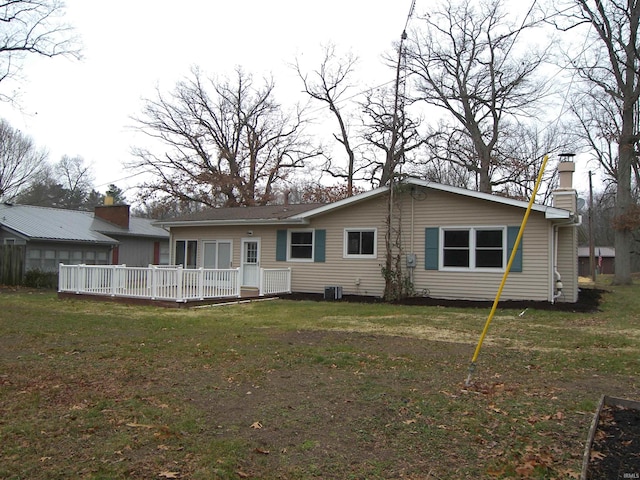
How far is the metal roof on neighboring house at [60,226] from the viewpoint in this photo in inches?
897

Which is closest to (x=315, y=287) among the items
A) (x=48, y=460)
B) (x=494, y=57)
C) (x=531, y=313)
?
(x=531, y=313)

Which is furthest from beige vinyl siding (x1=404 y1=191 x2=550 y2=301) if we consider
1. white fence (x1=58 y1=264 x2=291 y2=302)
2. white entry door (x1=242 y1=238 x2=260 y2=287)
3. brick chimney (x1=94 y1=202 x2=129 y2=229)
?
brick chimney (x1=94 y1=202 x2=129 y2=229)

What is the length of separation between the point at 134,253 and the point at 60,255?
527 cm

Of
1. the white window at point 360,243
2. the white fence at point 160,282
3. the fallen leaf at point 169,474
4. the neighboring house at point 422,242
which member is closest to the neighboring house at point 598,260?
the neighboring house at point 422,242

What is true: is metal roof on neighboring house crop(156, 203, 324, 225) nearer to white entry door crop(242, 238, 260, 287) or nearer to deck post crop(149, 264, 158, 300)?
white entry door crop(242, 238, 260, 287)

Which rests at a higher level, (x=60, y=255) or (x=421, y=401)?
(x=60, y=255)

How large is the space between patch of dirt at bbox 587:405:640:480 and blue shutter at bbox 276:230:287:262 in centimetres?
1357

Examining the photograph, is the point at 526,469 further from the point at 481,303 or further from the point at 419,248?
the point at 419,248

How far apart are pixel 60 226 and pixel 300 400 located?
23.4m

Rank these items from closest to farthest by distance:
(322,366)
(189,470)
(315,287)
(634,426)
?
1. (189,470)
2. (634,426)
3. (322,366)
4. (315,287)

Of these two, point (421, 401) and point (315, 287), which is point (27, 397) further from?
point (315, 287)

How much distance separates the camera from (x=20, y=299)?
15867 mm

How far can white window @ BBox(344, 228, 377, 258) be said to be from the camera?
645 inches

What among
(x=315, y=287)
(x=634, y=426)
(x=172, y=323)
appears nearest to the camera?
(x=634, y=426)
